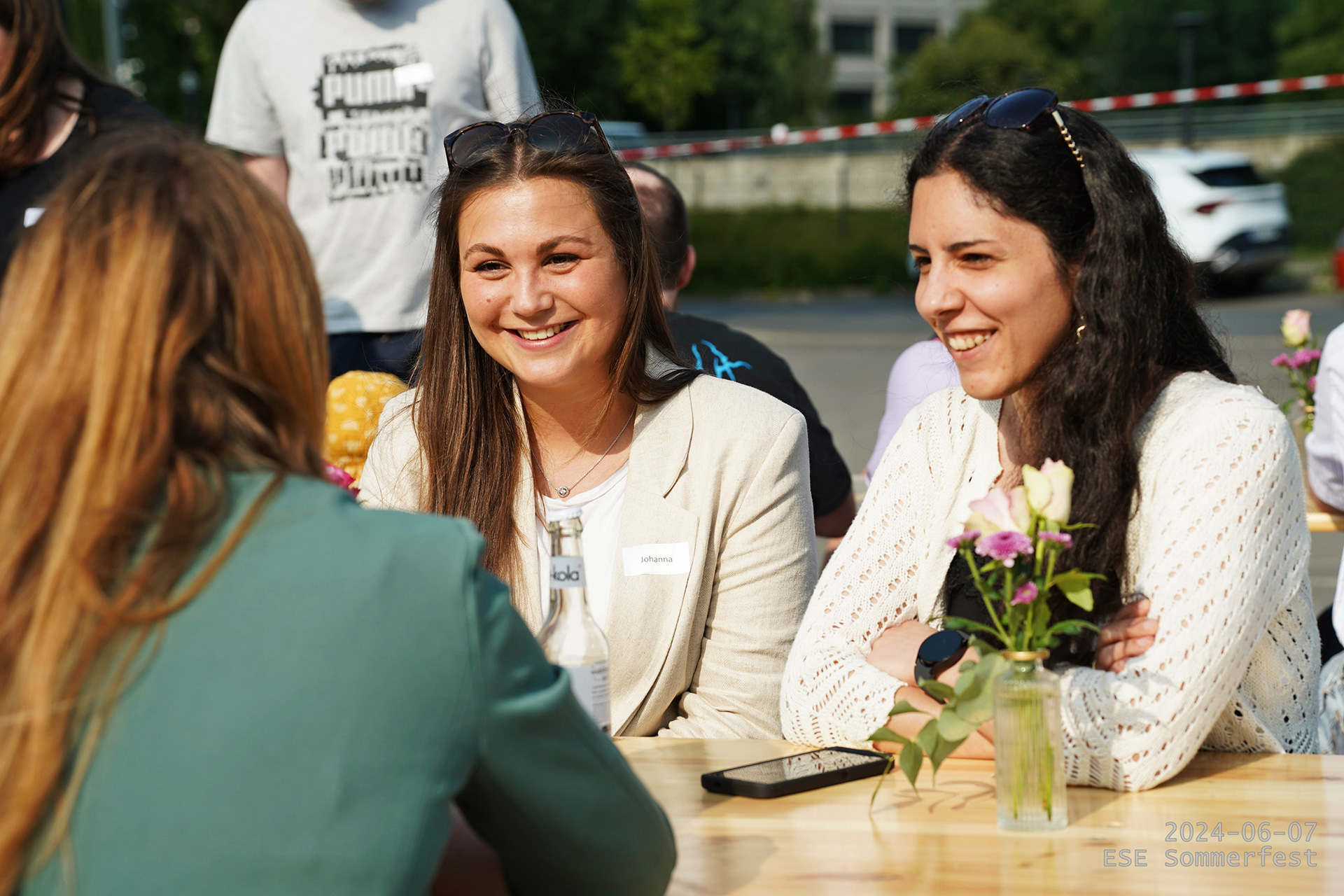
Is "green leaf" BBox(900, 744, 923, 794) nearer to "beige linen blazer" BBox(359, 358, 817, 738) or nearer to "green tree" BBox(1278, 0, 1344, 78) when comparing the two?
"beige linen blazer" BBox(359, 358, 817, 738)

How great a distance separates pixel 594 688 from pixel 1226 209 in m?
18.5

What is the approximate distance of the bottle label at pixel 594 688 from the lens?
181 cm

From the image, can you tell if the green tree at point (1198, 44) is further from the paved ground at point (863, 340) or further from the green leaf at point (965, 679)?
the green leaf at point (965, 679)

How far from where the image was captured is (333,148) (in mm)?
4516

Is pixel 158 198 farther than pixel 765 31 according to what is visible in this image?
No

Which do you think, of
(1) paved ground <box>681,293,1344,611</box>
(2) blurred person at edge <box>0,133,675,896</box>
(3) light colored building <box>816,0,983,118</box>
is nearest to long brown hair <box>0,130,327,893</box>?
(2) blurred person at edge <box>0,133,675,896</box>

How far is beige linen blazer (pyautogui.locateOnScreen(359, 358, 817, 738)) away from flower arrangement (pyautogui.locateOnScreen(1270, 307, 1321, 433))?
8.45 ft

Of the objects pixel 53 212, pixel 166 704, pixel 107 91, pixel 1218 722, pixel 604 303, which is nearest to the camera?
pixel 166 704

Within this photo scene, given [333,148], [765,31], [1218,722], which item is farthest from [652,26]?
[1218,722]

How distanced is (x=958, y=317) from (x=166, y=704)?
1.69 m

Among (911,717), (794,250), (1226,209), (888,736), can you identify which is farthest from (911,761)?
(794,250)

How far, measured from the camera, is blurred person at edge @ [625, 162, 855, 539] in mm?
3826

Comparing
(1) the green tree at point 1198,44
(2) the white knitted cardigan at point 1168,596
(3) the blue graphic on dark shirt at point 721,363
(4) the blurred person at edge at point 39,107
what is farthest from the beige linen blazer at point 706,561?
(1) the green tree at point 1198,44

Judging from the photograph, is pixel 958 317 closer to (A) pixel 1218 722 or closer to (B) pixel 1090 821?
(A) pixel 1218 722
